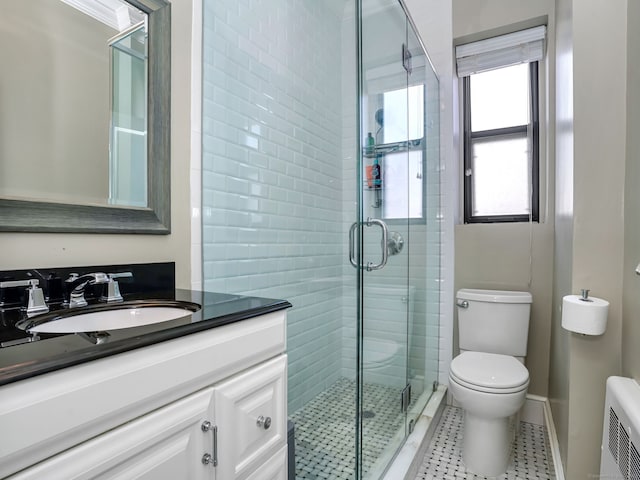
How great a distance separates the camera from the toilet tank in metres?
2.08

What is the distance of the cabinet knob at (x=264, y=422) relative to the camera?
87 cm

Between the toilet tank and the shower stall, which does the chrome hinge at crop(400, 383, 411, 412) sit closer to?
the shower stall

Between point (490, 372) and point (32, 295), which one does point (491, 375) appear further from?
point (32, 295)

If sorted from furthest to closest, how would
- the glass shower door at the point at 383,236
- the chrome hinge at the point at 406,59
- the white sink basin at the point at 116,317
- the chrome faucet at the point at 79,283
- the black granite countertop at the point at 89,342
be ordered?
1. the chrome hinge at the point at 406,59
2. the glass shower door at the point at 383,236
3. the chrome faucet at the point at 79,283
4. the white sink basin at the point at 116,317
5. the black granite countertop at the point at 89,342


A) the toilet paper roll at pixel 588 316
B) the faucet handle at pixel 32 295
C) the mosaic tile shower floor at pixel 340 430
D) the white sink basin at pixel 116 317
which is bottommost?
the mosaic tile shower floor at pixel 340 430

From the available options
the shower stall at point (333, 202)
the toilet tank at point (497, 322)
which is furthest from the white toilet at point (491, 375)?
the shower stall at point (333, 202)

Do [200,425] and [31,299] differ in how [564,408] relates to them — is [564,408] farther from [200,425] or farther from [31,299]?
[31,299]

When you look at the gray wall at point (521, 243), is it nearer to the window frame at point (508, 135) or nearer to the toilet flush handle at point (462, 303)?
the window frame at point (508, 135)

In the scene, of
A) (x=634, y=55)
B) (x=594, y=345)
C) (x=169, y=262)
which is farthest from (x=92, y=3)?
(x=594, y=345)

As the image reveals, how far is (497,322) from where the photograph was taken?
82.4 inches

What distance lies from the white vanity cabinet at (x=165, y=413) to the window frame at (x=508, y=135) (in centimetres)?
196

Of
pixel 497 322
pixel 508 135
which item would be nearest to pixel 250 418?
pixel 497 322

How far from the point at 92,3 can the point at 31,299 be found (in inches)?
35.6

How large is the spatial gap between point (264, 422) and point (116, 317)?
0.47m
